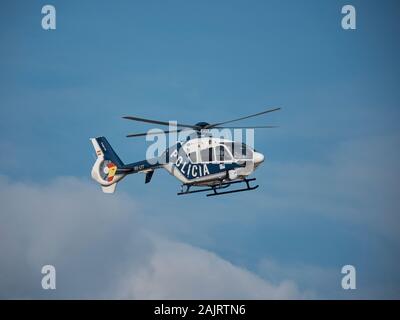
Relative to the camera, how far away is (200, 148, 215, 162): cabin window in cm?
5338

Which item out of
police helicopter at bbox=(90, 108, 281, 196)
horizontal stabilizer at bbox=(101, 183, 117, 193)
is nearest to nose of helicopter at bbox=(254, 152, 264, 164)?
police helicopter at bbox=(90, 108, 281, 196)

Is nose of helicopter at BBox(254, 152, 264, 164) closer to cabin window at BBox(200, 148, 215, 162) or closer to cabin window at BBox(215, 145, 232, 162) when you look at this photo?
cabin window at BBox(215, 145, 232, 162)

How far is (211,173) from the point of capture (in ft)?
174

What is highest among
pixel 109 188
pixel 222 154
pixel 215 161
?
pixel 222 154

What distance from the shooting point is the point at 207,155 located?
176 feet

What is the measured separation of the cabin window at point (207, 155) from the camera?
53.4m

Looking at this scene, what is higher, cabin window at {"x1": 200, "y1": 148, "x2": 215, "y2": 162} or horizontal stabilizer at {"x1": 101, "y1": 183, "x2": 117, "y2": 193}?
cabin window at {"x1": 200, "y1": 148, "x2": 215, "y2": 162}

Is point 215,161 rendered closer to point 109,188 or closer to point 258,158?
point 258,158

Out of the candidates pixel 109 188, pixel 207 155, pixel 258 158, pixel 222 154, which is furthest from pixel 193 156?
pixel 109 188
